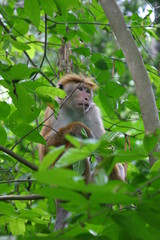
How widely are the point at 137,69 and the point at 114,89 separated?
782 millimetres

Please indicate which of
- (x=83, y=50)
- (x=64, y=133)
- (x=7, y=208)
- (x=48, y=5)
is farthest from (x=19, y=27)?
(x=7, y=208)

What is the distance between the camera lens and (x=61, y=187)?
134 centimetres

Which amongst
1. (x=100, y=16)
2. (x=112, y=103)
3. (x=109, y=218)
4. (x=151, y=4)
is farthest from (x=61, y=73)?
(x=109, y=218)

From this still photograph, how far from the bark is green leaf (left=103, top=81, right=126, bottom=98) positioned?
2.27 ft

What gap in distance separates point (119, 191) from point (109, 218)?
1.03ft

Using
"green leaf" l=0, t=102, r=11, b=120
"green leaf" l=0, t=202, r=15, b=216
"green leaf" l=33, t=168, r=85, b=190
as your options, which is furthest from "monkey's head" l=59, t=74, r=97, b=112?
"green leaf" l=33, t=168, r=85, b=190

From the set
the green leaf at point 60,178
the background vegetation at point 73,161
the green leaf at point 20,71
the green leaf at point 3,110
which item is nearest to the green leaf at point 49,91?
the background vegetation at point 73,161

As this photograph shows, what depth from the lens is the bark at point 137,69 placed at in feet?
9.03

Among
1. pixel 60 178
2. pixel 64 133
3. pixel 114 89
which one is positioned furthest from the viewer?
pixel 64 133

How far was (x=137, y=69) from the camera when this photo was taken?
295cm

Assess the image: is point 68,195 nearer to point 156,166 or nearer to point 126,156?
point 126,156

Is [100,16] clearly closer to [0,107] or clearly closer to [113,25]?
[113,25]

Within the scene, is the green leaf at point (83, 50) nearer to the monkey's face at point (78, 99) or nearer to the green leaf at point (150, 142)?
the monkey's face at point (78, 99)

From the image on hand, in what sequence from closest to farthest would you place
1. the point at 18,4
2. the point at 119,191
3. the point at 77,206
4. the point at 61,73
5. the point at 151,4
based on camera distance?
the point at 119,191
the point at 77,206
the point at 151,4
the point at 61,73
the point at 18,4
